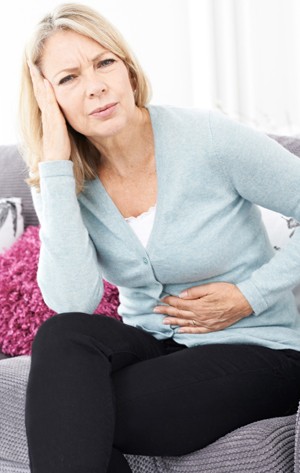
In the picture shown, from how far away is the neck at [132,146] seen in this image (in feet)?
5.45

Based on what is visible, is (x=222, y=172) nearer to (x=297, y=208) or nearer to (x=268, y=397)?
(x=297, y=208)

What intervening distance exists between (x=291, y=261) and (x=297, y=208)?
105mm

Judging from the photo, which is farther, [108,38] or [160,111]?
[160,111]

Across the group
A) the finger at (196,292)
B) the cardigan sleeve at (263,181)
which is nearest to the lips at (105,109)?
the cardigan sleeve at (263,181)

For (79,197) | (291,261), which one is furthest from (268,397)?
(79,197)

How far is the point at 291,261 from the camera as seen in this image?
1.59m

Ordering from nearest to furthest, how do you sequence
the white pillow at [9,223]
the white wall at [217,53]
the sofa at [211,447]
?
the sofa at [211,447], the white pillow at [9,223], the white wall at [217,53]

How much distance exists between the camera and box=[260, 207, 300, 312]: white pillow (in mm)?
1875

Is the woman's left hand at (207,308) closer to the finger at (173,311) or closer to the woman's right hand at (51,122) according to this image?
the finger at (173,311)

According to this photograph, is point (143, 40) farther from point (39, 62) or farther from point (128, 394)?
point (128, 394)

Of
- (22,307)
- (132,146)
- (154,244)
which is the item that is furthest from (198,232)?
(22,307)

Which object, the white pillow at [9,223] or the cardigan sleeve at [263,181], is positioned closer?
the cardigan sleeve at [263,181]

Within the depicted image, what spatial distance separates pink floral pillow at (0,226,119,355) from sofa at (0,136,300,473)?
0.50ft

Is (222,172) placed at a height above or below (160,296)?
above
